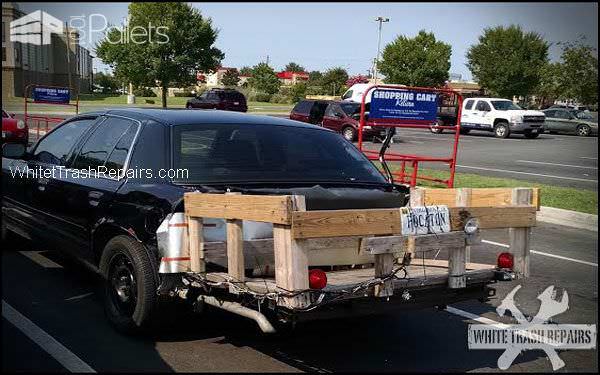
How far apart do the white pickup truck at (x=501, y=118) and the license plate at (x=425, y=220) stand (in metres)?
27.6

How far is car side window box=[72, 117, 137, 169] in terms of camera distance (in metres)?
5.03

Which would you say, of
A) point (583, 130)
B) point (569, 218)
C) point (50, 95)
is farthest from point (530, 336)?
point (583, 130)

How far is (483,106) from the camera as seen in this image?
104 feet

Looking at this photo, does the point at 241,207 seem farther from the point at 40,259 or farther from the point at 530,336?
the point at 40,259

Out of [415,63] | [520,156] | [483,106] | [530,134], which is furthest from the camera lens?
[415,63]

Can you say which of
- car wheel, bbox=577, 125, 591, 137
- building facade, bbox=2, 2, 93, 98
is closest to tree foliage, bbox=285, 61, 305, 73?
building facade, bbox=2, 2, 93, 98

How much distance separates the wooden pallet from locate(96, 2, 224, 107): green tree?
2615 centimetres

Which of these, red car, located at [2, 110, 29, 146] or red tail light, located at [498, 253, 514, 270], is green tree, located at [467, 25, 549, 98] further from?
red tail light, located at [498, 253, 514, 270]

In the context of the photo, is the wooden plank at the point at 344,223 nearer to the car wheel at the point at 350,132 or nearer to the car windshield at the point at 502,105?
the car wheel at the point at 350,132

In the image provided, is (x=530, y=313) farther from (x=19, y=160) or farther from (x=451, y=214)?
(x=19, y=160)

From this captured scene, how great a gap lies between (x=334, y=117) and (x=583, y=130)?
51.7 feet

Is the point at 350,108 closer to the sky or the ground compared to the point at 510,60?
closer to the ground

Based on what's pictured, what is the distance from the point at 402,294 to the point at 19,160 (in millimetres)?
4283

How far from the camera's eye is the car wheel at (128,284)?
4117 millimetres
